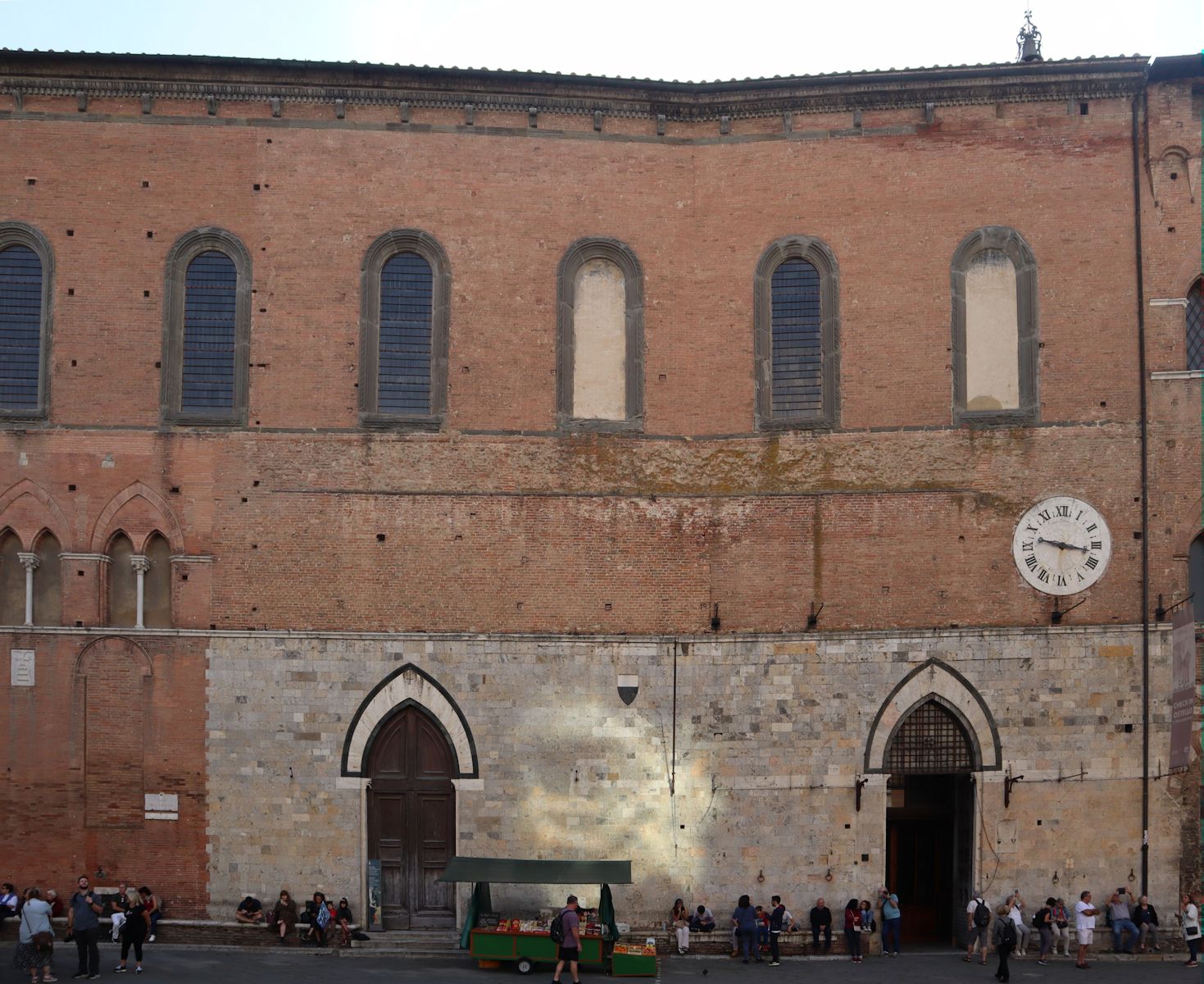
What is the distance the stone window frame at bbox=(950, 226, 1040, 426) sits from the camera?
76.4 feet

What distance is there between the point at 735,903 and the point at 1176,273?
40.9 ft

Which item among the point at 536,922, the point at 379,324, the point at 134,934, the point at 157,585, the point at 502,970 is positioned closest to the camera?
the point at 134,934

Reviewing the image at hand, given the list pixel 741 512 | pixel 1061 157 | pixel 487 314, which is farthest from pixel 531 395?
pixel 1061 157

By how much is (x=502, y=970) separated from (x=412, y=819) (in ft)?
9.81

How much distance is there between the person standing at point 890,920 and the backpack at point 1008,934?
1.97 m

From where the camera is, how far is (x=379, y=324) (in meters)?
23.8

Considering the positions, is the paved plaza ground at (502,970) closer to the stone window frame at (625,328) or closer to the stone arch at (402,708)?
the stone arch at (402,708)

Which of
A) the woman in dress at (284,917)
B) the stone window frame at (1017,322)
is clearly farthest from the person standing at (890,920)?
the woman in dress at (284,917)

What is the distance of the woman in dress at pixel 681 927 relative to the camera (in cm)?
2228

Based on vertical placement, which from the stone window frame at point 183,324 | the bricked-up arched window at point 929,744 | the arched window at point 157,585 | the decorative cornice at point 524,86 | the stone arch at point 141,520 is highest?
the decorative cornice at point 524,86

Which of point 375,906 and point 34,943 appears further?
point 375,906

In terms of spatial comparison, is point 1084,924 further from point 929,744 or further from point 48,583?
point 48,583

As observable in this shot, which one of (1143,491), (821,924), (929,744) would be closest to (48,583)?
(821,924)

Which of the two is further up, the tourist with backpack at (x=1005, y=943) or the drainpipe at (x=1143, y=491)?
the drainpipe at (x=1143, y=491)
